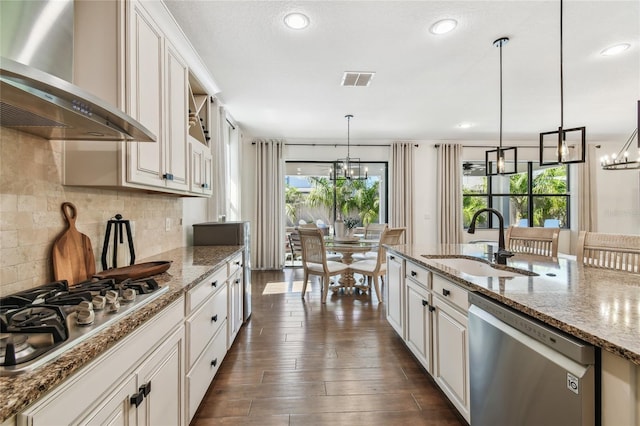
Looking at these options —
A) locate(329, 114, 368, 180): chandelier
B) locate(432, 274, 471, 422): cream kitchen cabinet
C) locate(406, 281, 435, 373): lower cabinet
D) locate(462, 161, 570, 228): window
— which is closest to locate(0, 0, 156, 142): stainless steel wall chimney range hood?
locate(432, 274, 471, 422): cream kitchen cabinet

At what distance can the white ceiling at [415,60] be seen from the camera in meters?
2.21

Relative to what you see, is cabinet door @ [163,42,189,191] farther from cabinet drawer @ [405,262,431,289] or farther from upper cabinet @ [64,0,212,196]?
cabinet drawer @ [405,262,431,289]

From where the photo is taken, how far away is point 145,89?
66.0 inches

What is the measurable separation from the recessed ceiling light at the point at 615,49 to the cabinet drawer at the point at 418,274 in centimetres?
283

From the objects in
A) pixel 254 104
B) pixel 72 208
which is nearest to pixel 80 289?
pixel 72 208

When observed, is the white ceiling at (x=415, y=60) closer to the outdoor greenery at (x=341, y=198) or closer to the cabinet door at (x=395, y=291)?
the outdoor greenery at (x=341, y=198)

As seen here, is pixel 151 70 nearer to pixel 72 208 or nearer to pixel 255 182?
pixel 72 208

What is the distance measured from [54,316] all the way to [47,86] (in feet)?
2.20

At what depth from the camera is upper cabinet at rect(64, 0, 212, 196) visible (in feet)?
4.79

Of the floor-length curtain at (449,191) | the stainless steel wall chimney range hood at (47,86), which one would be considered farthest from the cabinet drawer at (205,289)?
the floor-length curtain at (449,191)

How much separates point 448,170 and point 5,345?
21.7 ft

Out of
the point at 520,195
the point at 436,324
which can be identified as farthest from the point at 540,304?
the point at 520,195

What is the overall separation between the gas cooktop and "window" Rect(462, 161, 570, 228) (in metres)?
6.62

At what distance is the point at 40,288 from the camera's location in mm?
1212
